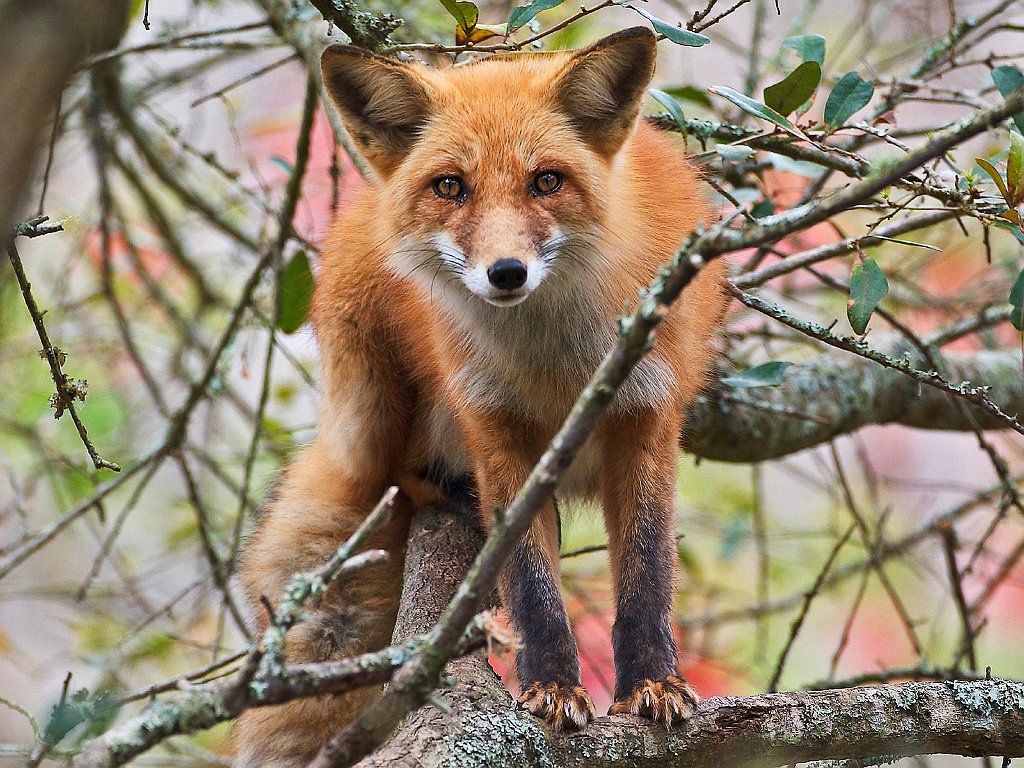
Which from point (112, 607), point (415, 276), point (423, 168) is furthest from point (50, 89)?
point (112, 607)

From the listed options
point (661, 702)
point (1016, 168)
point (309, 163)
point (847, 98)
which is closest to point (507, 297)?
point (661, 702)

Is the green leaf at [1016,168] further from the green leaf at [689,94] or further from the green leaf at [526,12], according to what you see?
the green leaf at [689,94]

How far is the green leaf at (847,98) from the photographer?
142 inches

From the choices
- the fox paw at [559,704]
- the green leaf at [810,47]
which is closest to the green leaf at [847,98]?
the green leaf at [810,47]

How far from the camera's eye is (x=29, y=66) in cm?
108

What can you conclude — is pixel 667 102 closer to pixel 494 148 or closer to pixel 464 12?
pixel 494 148

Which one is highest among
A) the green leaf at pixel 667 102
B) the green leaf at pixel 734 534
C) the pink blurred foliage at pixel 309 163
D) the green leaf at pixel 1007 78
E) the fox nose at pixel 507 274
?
the pink blurred foliage at pixel 309 163

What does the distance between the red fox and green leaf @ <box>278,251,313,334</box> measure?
535 mm

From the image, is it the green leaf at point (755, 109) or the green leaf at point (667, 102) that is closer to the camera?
the green leaf at point (755, 109)

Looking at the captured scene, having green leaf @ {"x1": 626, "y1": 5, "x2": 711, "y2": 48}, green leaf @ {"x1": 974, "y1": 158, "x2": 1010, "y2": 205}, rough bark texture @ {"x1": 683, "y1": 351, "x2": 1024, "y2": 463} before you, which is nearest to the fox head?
green leaf @ {"x1": 626, "y1": 5, "x2": 711, "y2": 48}

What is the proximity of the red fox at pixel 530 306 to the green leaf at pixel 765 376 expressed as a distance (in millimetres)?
196

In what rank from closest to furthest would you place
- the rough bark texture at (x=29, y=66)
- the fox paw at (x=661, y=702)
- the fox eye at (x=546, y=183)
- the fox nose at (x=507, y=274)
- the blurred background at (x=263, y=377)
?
the rough bark texture at (x=29, y=66) < the fox paw at (x=661, y=702) < the fox nose at (x=507, y=274) < the fox eye at (x=546, y=183) < the blurred background at (x=263, y=377)

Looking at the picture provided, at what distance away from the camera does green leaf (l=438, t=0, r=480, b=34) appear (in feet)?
11.5

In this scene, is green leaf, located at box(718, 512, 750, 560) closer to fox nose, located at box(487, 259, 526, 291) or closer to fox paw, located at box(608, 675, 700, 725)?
fox paw, located at box(608, 675, 700, 725)
